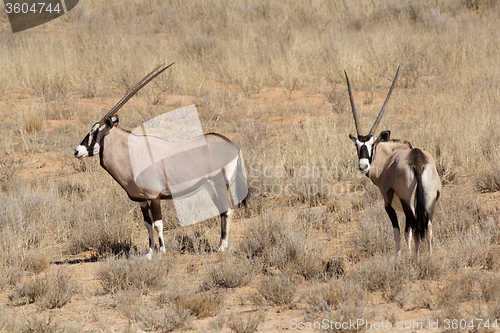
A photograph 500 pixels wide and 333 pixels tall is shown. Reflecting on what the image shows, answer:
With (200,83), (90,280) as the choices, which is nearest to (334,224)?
(90,280)

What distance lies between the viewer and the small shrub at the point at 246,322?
13.8 ft

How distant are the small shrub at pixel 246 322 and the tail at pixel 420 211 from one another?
5.42 feet

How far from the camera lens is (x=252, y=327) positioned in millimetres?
A: 4223

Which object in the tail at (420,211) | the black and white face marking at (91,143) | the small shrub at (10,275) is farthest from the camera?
the black and white face marking at (91,143)

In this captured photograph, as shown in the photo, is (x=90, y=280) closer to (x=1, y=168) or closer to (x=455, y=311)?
(x=455, y=311)

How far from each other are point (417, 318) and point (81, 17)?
21.4m

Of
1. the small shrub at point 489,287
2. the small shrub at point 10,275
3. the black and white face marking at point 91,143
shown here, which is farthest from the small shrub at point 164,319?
the small shrub at point 489,287

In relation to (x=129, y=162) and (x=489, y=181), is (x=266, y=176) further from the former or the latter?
(x=489, y=181)

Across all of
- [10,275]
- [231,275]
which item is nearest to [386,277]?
[231,275]

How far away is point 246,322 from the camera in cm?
438

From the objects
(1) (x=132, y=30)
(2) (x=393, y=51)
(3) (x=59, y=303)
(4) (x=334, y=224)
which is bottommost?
(4) (x=334, y=224)

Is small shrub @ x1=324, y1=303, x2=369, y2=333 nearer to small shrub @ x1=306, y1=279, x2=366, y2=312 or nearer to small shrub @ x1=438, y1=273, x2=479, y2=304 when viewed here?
small shrub @ x1=306, y1=279, x2=366, y2=312

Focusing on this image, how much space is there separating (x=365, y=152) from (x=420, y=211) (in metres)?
0.80

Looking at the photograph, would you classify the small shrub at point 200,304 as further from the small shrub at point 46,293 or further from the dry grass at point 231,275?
the small shrub at point 46,293
